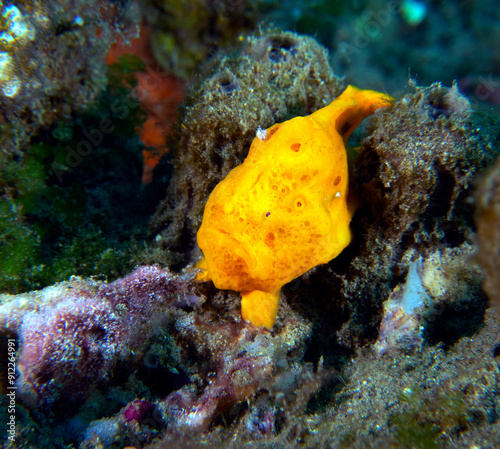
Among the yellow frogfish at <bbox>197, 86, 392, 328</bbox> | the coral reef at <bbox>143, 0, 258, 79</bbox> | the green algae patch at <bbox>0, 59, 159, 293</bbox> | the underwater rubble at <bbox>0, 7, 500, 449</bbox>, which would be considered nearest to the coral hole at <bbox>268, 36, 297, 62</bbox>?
the underwater rubble at <bbox>0, 7, 500, 449</bbox>

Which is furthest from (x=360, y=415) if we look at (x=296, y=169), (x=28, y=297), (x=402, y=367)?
(x=28, y=297)

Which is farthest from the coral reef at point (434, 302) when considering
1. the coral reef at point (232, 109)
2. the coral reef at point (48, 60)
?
the coral reef at point (48, 60)

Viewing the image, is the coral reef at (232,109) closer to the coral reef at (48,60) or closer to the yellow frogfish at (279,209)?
the yellow frogfish at (279,209)

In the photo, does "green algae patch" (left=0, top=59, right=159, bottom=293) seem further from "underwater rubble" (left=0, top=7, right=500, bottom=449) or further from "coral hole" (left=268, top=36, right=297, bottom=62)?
"coral hole" (left=268, top=36, right=297, bottom=62)

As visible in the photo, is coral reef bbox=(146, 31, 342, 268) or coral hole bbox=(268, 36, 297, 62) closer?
coral reef bbox=(146, 31, 342, 268)

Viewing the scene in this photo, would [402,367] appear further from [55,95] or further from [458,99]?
[55,95]

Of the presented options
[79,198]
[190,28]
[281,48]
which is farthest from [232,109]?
[190,28]
